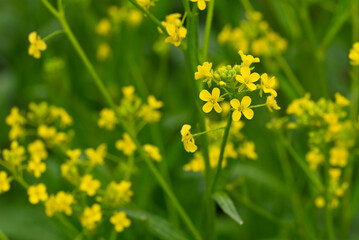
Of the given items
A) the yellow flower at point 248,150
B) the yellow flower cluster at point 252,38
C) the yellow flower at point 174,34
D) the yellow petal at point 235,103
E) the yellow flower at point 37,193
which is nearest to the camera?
the yellow petal at point 235,103

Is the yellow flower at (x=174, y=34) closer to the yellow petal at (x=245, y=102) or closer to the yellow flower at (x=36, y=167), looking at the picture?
the yellow petal at (x=245, y=102)

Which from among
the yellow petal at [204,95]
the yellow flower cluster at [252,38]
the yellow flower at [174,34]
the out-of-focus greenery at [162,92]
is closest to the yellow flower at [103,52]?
the out-of-focus greenery at [162,92]

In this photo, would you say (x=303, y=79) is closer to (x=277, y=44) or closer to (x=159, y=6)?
(x=277, y=44)

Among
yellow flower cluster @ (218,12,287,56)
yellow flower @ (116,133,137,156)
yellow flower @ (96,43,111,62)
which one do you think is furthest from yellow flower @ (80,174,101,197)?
yellow flower @ (96,43,111,62)

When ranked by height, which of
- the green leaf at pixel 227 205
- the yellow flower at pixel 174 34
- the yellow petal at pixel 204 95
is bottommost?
the green leaf at pixel 227 205

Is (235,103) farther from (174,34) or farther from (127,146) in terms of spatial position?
(127,146)

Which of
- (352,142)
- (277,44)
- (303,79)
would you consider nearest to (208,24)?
(352,142)

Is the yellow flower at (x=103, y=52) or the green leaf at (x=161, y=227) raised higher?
the yellow flower at (x=103, y=52)
